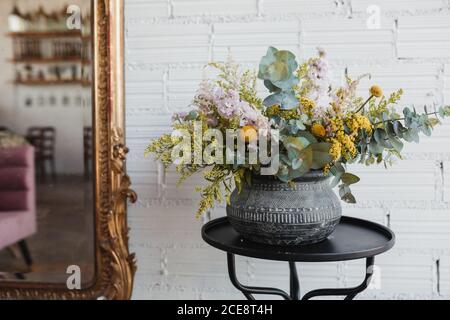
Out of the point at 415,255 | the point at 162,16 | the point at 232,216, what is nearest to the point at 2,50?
the point at 162,16

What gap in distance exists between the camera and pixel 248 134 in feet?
2.58

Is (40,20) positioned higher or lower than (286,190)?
higher

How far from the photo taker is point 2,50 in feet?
3.94

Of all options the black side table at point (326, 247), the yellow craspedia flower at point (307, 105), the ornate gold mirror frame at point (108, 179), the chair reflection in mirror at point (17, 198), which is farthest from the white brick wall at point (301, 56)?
the yellow craspedia flower at point (307, 105)

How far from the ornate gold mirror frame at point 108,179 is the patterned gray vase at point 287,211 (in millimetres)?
471

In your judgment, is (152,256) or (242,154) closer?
(242,154)

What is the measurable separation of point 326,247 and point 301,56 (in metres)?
0.55

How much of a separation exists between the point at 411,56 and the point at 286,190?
577 millimetres

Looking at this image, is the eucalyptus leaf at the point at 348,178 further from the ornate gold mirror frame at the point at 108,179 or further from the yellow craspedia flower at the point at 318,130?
the ornate gold mirror frame at the point at 108,179

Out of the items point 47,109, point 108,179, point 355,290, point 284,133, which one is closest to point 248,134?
point 284,133

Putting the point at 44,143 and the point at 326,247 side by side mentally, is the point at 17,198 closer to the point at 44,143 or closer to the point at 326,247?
the point at 44,143

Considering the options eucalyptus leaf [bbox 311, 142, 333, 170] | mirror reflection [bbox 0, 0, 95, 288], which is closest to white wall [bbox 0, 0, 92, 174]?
mirror reflection [bbox 0, 0, 95, 288]

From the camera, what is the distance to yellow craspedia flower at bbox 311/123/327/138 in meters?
0.82
